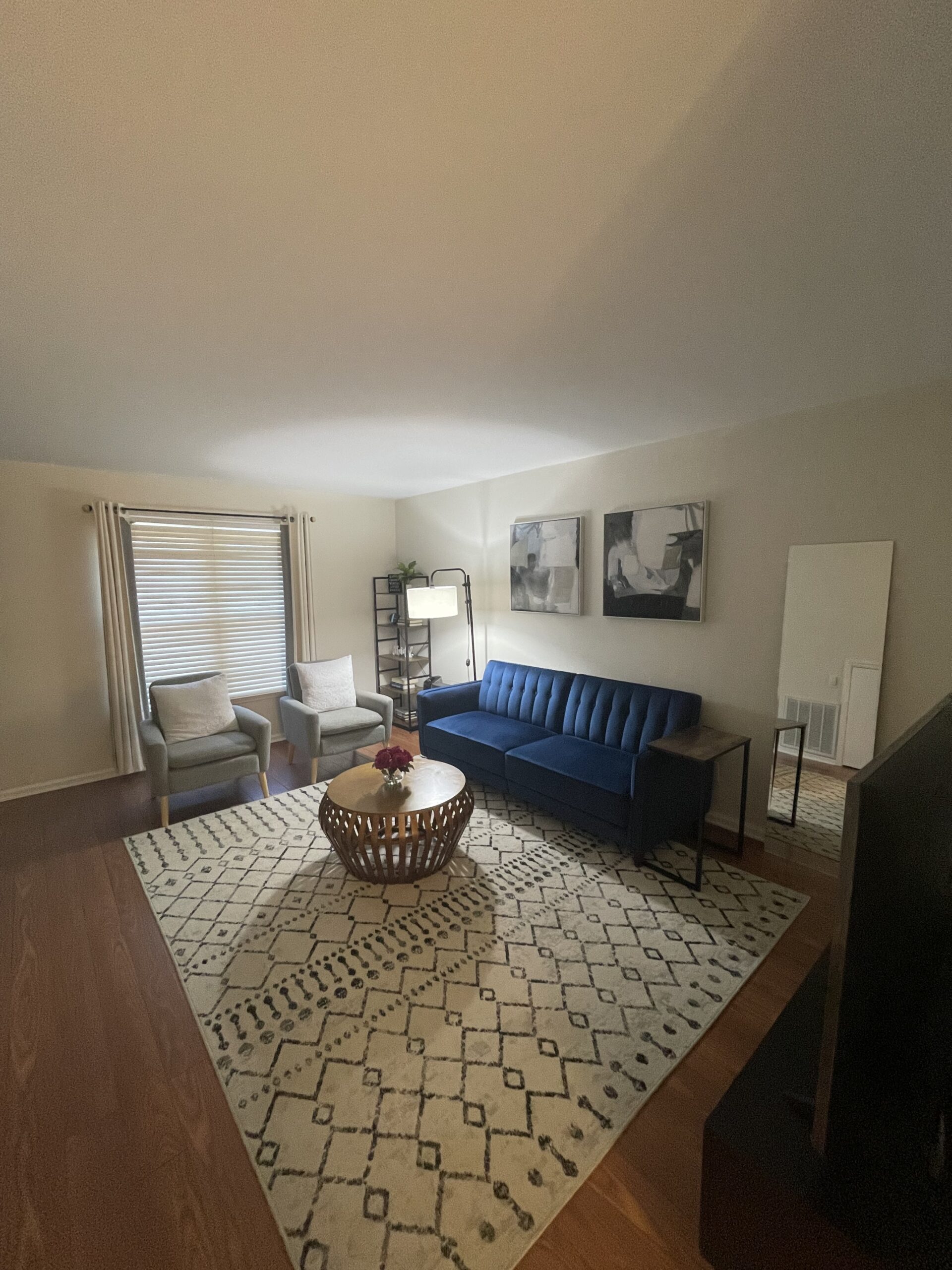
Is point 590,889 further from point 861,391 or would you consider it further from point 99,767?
point 99,767

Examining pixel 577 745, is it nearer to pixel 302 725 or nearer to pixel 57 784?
pixel 302 725

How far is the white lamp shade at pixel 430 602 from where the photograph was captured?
4.43m

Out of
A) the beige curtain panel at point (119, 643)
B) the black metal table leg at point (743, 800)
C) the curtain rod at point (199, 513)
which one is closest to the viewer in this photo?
the black metal table leg at point (743, 800)

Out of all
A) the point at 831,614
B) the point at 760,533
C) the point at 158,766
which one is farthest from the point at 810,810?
the point at 158,766

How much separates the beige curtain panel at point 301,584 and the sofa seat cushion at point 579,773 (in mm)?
2707

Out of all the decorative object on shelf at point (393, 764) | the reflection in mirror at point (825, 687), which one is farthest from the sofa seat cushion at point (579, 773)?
the reflection in mirror at point (825, 687)

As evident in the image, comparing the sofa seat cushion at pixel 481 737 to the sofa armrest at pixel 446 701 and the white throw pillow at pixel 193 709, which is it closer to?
the sofa armrest at pixel 446 701

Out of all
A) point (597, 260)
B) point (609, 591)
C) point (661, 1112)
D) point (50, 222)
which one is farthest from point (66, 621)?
point (661, 1112)

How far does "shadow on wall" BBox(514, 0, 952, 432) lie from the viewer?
2.81ft

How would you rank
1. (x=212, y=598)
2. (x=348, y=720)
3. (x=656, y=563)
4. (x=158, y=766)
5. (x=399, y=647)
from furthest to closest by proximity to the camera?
(x=399, y=647)
(x=212, y=598)
(x=348, y=720)
(x=656, y=563)
(x=158, y=766)

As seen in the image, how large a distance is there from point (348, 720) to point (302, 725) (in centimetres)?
37

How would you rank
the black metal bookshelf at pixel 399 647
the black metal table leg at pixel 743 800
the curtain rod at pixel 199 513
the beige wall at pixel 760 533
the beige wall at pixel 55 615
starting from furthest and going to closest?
1. the black metal bookshelf at pixel 399 647
2. the curtain rod at pixel 199 513
3. the beige wall at pixel 55 615
4. the black metal table leg at pixel 743 800
5. the beige wall at pixel 760 533

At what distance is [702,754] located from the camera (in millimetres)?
2631

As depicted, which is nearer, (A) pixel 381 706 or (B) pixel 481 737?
(B) pixel 481 737
